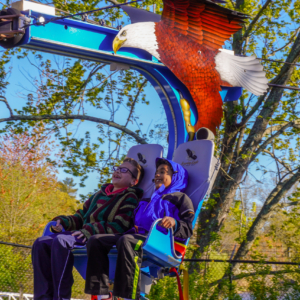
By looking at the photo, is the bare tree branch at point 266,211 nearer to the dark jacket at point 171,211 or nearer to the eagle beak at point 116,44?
the dark jacket at point 171,211

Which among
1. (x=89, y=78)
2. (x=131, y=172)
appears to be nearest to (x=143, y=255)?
(x=131, y=172)

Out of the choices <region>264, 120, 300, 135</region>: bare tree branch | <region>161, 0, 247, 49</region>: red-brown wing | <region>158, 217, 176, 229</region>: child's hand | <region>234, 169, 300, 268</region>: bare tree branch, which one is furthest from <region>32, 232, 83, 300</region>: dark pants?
<region>264, 120, 300, 135</region>: bare tree branch

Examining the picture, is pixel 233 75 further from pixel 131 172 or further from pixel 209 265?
pixel 209 265

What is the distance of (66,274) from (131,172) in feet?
3.50

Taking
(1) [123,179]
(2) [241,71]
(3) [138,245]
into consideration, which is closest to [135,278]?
(3) [138,245]

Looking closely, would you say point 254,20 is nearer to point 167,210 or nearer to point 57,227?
point 167,210

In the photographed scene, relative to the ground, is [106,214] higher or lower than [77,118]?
lower

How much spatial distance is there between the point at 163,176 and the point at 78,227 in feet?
2.93

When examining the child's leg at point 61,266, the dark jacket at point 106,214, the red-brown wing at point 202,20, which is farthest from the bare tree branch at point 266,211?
the child's leg at point 61,266

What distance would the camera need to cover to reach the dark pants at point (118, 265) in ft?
8.86

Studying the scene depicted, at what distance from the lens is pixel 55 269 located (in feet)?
9.73

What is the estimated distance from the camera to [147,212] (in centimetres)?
314

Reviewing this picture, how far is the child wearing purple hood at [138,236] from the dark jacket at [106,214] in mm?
83

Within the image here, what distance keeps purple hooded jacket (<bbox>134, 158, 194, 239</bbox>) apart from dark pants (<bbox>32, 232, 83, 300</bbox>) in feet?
1.67
